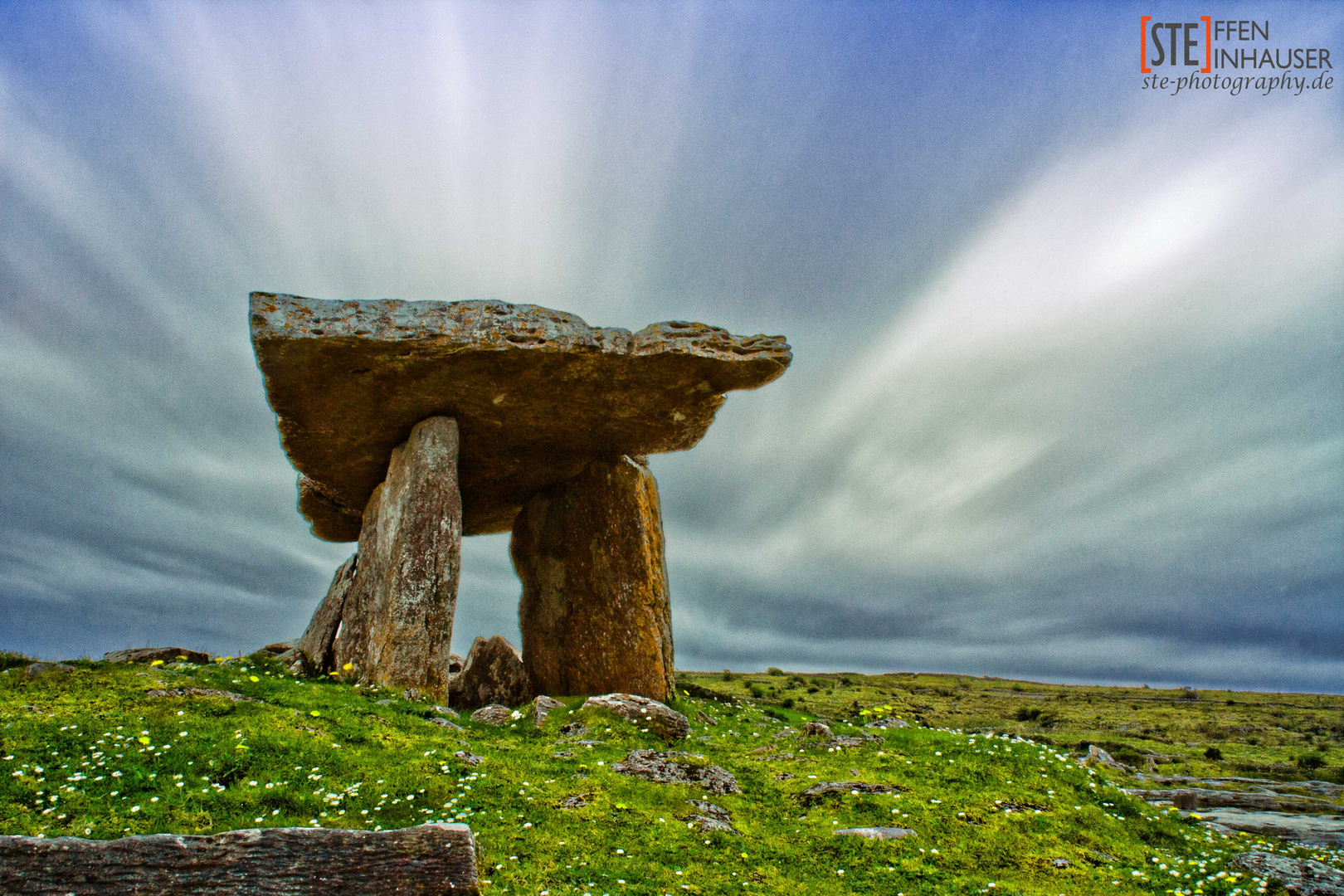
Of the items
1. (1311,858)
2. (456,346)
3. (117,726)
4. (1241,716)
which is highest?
(456,346)

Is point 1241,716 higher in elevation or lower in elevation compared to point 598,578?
lower

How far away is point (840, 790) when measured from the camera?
33.4ft

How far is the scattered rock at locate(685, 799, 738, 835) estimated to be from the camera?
8586mm

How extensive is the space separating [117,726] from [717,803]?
750cm

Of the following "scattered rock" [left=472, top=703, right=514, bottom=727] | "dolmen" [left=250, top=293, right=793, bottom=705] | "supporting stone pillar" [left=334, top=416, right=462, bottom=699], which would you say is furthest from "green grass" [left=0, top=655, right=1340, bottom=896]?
"dolmen" [left=250, top=293, right=793, bottom=705]

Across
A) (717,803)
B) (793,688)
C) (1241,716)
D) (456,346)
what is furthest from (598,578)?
(1241,716)

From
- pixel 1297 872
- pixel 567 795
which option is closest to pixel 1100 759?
pixel 1297 872

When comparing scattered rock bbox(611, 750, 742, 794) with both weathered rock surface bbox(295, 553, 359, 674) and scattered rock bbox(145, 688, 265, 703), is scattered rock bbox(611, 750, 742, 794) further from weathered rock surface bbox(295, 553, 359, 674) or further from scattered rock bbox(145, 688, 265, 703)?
weathered rock surface bbox(295, 553, 359, 674)

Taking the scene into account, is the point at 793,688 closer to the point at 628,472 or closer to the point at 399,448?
the point at 628,472

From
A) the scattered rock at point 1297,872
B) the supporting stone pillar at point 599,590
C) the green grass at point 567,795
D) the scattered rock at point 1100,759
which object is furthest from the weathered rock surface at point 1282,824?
the supporting stone pillar at point 599,590

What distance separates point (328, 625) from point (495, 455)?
553cm

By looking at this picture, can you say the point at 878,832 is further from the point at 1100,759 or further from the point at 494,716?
the point at 1100,759

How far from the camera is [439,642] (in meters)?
14.9

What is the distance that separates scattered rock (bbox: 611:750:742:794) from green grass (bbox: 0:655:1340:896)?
1.04 feet
